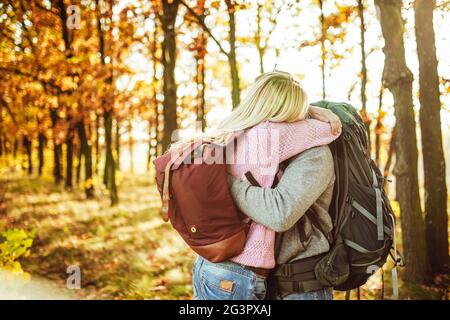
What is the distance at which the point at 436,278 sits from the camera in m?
5.88

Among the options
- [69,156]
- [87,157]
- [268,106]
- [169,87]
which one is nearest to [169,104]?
[169,87]

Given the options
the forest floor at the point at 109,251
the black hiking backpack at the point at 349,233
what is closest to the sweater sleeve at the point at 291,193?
the black hiking backpack at the point at 349,233

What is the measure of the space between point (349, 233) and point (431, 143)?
4.39 m

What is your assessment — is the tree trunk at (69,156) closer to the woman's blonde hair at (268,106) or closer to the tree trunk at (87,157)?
the tree trunk at (87,157)

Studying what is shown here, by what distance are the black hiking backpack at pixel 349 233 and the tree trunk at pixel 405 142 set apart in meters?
3.49

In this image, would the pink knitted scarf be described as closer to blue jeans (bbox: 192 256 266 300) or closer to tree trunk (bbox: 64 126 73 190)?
blue jeans (bbox: 192 256 266 300)

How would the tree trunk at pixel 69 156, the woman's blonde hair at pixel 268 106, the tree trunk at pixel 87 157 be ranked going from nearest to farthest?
the woman's blonde hair at pixel 268 106
the tree trunk at pixel 87 157
the tree trunk at pixel 69 156

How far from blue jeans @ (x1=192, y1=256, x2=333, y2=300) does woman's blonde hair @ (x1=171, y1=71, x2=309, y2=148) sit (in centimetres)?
65

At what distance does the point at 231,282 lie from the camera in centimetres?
214

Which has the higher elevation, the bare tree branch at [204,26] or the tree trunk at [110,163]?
the bare tree branch at [204,26]

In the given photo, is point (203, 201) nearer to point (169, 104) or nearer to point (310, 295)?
point (310, 295)

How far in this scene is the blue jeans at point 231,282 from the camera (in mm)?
2139

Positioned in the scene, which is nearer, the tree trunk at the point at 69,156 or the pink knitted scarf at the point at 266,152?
the pink knitted scarf at the point at 266,152

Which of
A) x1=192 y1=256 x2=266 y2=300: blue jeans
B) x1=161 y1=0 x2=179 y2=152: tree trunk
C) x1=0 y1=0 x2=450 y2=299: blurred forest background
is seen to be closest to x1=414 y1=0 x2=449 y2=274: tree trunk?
x1=0 y1=0 x2=450 y2=299: blurred forest background
